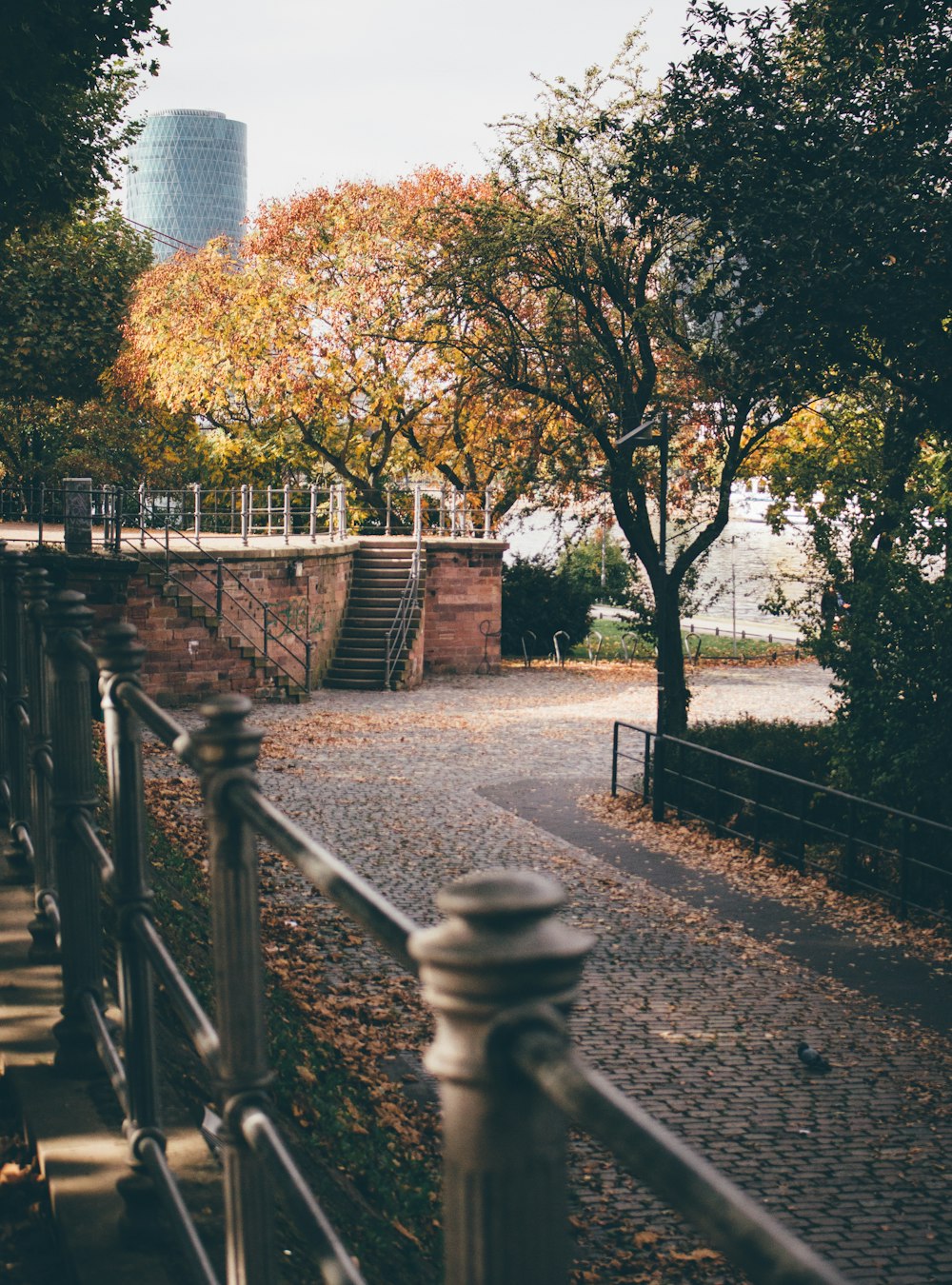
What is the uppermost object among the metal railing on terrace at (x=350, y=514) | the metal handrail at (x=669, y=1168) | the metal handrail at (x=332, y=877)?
the metal railing on terrace at (x=350, y=514)

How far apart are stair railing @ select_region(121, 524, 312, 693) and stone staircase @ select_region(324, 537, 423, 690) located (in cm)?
180

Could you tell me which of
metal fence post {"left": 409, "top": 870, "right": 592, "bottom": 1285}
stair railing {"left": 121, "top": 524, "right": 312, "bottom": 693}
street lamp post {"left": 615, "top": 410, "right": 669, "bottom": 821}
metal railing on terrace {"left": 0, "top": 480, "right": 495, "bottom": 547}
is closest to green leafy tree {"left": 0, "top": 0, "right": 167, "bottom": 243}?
stair railing {"left": 121, "top": 524, "right": 312, "bottom": 693}

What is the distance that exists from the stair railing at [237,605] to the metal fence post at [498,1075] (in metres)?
22.1

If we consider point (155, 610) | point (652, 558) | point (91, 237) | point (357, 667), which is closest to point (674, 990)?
point (652, 558)

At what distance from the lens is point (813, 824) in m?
12.9

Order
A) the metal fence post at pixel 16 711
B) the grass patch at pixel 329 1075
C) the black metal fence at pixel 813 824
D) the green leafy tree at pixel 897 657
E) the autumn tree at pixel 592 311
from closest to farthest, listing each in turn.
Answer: the grass patch at pixel 329 1075 → the metal fence post at pixel 16 711 → the black metal fence at pixel 813 824 → the green leafy tree at pixel 897 657 → the autumn tree at pixel 592 311

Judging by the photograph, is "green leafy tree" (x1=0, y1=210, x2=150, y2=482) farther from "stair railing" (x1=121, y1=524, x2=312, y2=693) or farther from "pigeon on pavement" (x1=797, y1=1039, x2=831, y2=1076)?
"pigeon on pavement" (x1=797, y1=1039, x2=831, y2=1076)

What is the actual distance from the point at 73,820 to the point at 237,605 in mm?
21081

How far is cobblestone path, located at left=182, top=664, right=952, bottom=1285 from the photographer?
6406 mm

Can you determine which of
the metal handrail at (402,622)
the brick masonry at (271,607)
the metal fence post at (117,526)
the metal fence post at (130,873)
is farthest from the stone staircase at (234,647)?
the metal fence post at (130,873)

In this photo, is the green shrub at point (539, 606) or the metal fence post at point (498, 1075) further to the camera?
the green shrub at point (539, 606)

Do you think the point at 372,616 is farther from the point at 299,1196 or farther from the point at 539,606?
the point at 299,1196

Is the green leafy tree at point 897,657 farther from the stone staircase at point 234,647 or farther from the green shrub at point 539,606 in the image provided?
the green shrub at point 539,606

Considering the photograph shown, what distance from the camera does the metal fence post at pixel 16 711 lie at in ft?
15.2
